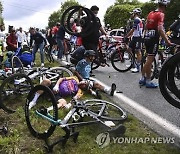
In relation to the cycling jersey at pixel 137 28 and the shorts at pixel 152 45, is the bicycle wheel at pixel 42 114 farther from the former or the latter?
the cycling jersey at pixel 137 28

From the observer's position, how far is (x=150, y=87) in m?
7.97

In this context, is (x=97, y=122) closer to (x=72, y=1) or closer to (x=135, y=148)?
(x=135, y=148)

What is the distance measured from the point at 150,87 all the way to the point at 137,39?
2855 millimetres

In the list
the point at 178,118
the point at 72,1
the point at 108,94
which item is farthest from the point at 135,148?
the point at 72,1

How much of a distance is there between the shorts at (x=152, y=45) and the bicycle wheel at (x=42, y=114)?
3.56 meters

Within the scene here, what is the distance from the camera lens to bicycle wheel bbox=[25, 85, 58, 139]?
456 cm

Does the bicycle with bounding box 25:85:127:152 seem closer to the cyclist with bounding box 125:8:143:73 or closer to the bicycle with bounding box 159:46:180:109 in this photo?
the bicycle with bounding box 159:46:180:109

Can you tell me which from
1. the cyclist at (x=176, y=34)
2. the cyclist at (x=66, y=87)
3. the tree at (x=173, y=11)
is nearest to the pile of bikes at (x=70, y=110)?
the cyclist at (x=66, y=87)

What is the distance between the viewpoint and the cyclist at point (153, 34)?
24.5ft

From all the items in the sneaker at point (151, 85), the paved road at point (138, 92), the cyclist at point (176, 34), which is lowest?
the paved road at point (138, 92)

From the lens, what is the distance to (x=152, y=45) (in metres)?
7.79

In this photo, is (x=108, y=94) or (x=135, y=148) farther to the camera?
(x=108, y=94)

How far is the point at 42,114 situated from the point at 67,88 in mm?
2109

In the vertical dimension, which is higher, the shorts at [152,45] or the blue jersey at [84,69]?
the shorts at [152,45]
